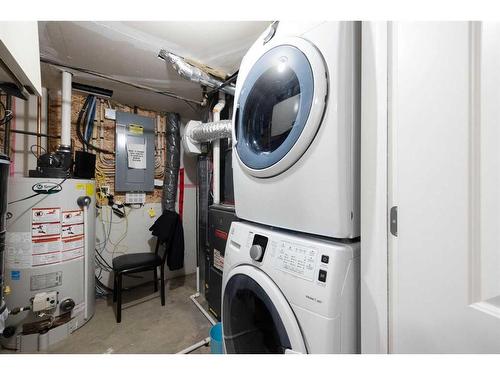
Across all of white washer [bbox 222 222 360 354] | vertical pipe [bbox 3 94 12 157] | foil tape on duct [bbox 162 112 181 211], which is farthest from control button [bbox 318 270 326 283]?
vertical pipe [bbox 3 94 12 157]

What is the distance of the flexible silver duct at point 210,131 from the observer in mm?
1924

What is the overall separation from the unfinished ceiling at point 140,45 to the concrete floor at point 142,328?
7.21ft

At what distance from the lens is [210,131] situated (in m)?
2.06

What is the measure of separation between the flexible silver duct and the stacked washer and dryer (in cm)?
108

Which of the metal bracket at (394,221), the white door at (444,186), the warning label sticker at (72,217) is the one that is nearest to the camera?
the white door at (444,186)

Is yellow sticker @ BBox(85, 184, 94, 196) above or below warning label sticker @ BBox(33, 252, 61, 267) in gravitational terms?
above

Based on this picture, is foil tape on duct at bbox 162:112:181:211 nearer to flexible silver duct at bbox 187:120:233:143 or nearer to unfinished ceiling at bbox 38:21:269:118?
flexible silver duct at bbox 187:120:233:143

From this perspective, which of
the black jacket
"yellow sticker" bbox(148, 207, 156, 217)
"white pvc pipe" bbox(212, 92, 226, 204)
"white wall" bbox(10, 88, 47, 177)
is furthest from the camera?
"yellow sticker" bbox(148, 207, 156, 217)

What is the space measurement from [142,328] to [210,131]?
72.5 inches

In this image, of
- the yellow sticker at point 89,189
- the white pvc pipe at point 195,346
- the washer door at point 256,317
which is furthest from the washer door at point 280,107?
the yellow sticker at point 89,189

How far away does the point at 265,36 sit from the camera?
33.9 inches

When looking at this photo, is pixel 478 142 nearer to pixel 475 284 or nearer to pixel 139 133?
pixel 475 284

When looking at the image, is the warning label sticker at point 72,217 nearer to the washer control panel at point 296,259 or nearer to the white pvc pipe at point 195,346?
the white pvc pipe at point 195,346

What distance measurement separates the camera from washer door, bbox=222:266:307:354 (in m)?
0.63
